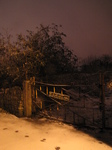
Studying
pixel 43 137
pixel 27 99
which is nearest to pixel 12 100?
pixel 27 99

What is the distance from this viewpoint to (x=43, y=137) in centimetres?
514

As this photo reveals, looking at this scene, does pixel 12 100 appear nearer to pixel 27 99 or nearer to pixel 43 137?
pixel 27 99

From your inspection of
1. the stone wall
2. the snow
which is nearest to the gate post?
the stone wall

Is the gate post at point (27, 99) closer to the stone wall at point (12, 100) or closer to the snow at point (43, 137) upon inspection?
the stone wall at point (12, 100)

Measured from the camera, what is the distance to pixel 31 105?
7.88m

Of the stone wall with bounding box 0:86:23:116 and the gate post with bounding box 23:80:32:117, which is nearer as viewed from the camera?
the gate post with bounding box 23:80:32:117

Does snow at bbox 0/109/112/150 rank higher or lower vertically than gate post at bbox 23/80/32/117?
lower

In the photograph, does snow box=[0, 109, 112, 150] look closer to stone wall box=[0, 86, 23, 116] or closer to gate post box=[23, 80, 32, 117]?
gate post box=[23, 80, 32, 117]

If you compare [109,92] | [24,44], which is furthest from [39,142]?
[109,92]

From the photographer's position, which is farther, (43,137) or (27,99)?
(27,99)

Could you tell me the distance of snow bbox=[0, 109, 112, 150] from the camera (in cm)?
443

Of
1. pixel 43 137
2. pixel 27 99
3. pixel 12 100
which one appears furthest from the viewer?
pixel 12 100

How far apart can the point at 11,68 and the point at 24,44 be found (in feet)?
6.67

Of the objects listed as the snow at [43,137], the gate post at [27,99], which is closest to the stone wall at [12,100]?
the gate post at [27,99]
